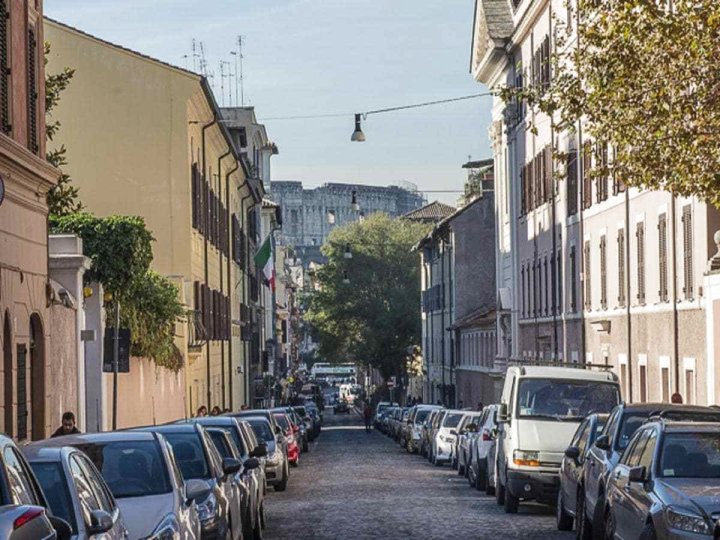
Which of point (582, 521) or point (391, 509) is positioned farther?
point (391, 509)

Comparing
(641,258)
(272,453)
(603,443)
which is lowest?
(272,453)

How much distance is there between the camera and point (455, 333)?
284 feet

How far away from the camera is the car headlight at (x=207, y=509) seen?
1555cm

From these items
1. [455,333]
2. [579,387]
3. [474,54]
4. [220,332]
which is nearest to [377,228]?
[455,333]

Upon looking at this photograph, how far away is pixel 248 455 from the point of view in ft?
74.6

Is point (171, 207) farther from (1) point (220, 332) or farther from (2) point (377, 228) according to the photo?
(2) point (377, 228)

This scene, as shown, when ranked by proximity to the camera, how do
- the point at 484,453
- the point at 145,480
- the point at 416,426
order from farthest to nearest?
the point at 416,426, the point at 484,453, the point at 145,480

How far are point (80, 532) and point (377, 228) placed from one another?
357ft

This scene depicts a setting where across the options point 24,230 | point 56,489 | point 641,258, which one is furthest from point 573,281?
point 56,489

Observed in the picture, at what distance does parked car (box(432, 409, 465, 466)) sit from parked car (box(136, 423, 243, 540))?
2656 centimetres

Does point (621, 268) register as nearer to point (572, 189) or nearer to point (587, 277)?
point (587, 277)

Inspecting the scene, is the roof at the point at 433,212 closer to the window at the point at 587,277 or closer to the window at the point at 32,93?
the window at the point at 587,277

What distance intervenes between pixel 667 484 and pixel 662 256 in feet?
75.1

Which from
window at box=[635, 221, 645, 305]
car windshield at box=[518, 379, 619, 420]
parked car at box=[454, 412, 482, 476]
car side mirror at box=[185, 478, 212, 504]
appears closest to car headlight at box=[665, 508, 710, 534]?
car side mirror at box=[185, 478, 212, 504]
